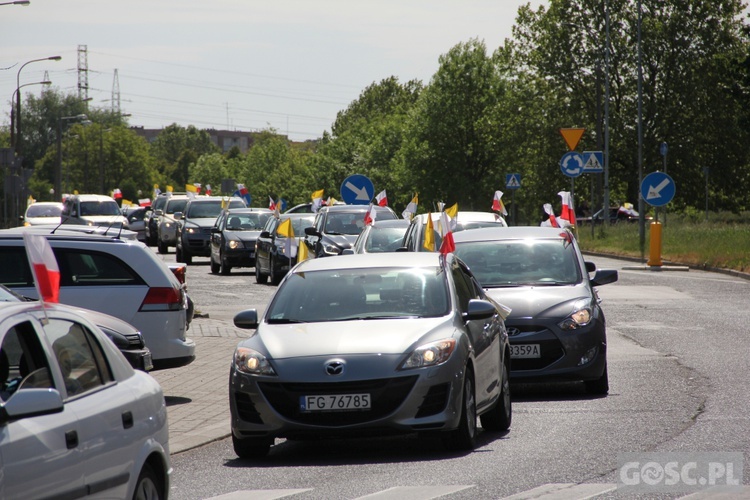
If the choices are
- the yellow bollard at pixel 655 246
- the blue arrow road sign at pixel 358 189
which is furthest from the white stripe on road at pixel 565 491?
the yellow bollard at pixel 655 246

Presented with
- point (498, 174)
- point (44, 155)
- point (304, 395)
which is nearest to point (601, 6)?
point (498, 174)

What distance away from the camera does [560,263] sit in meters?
14.3

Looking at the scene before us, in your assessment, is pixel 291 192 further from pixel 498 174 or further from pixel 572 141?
pixel 572 141

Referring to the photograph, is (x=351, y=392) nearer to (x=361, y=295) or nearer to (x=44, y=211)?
(x=361, y=295)

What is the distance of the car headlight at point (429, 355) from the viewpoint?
9375 mm

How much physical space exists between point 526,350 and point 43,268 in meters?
7.00

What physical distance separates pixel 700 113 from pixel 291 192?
169 ft

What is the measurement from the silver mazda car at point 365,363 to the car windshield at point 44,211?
3902 centimetres

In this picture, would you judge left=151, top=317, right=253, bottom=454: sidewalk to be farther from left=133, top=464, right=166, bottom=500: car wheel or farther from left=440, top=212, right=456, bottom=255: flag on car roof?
left=133, top=464, right=166, bottom=500: car wheel

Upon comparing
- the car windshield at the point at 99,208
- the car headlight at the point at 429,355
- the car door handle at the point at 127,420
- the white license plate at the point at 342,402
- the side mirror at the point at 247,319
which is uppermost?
the car door handle at the point at 127,420

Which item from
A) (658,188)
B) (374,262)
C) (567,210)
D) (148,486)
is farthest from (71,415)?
(658,188)

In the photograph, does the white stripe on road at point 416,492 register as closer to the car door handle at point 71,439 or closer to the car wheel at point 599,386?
the car door handle at point 71,439

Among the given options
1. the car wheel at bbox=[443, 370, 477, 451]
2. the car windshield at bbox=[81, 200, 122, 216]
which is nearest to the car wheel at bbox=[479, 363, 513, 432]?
the car wheel at bbox=[443, 370, 477, 451]

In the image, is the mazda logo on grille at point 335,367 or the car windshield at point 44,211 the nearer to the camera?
the mazda logo on grille at point 335,367
